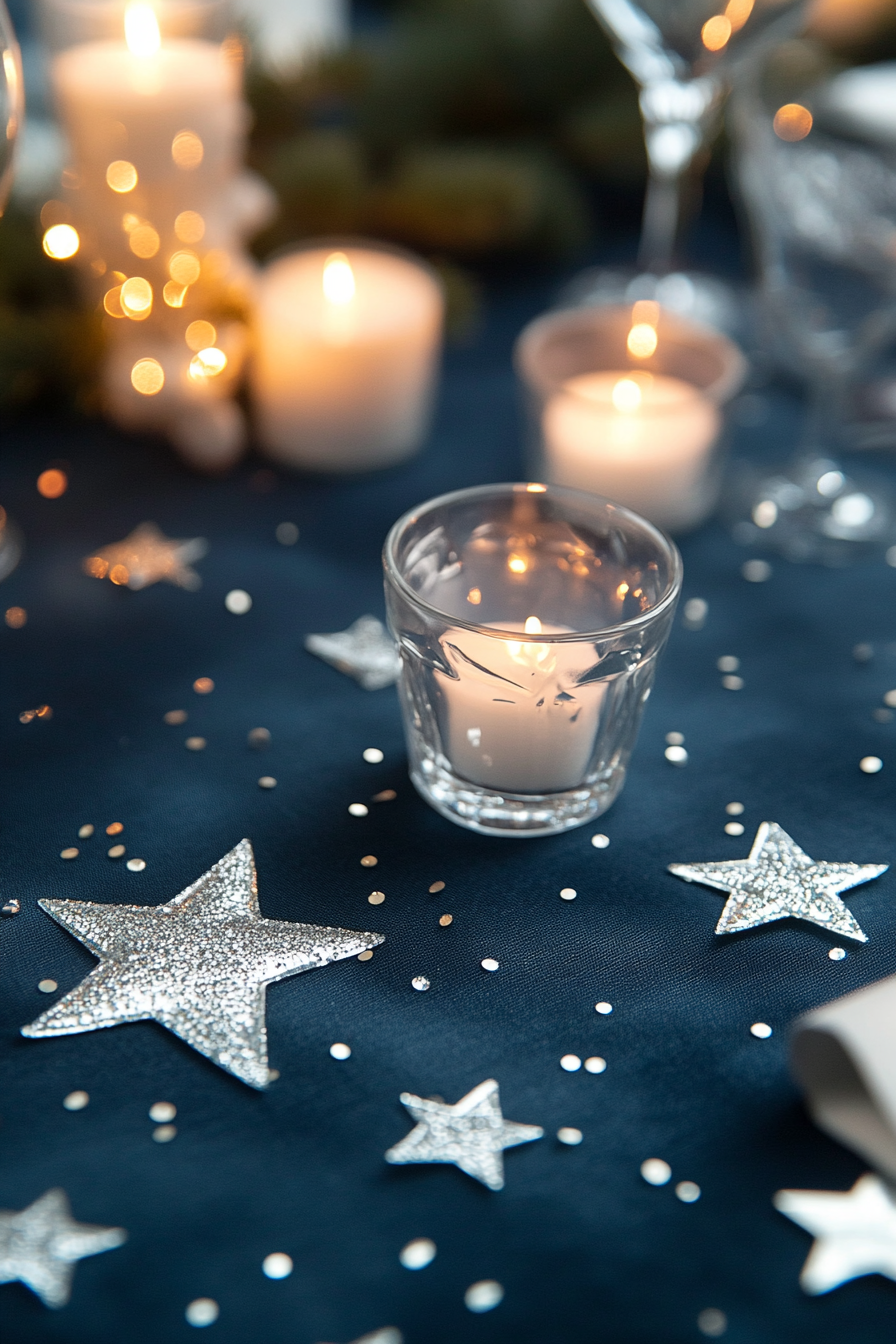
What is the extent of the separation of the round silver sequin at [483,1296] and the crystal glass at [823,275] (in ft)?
1.41

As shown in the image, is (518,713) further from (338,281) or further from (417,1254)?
(338,281)

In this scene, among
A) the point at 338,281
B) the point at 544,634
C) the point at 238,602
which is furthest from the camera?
the point at 338,281

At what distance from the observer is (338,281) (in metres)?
0.71

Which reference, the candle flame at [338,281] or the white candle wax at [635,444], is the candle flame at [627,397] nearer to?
the white candle wax at [635,444]

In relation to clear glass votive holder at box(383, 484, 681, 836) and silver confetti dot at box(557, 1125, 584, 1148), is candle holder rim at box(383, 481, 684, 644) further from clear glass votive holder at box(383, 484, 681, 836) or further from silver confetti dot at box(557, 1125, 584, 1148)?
silver confetti dot at box(557, 1125, 584, 1148)

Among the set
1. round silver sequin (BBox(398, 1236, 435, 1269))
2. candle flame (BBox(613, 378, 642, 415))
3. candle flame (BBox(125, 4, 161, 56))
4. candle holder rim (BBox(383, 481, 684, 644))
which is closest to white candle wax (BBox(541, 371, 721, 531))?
candle flame (BBox(613, 378, 642, 415))

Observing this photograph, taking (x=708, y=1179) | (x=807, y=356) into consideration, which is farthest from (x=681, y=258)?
(x=708, y=1179)

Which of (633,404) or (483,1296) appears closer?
(483,1296)

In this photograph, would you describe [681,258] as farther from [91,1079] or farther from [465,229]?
[91,1079]

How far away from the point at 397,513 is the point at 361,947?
1.00 feet

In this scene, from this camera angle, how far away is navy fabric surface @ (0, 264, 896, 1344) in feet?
1.09

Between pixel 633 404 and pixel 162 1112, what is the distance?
1.38 feet

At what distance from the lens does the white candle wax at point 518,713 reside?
0.43 meters

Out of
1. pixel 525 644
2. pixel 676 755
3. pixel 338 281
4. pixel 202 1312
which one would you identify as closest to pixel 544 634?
pixel 525 644
